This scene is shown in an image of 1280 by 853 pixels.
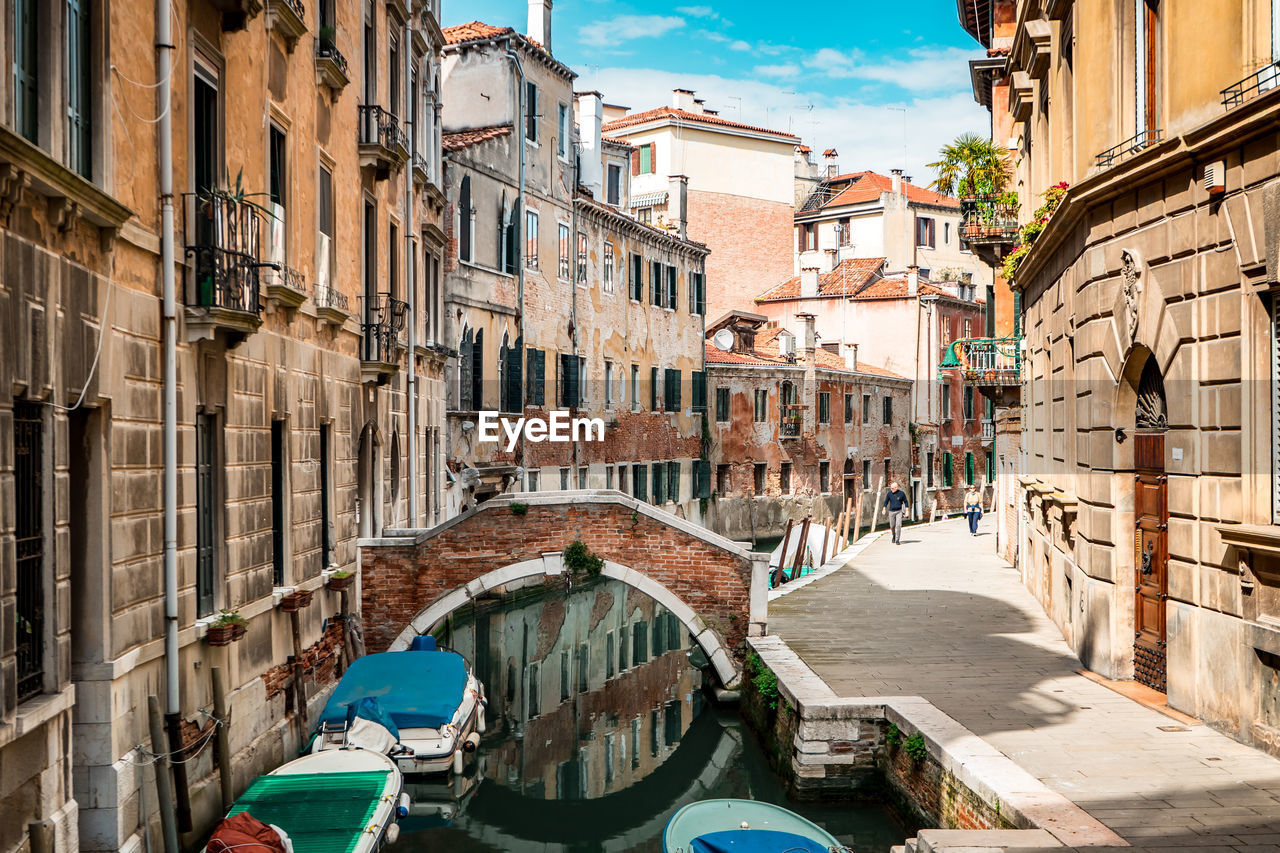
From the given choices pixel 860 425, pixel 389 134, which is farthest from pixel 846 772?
pixel 860 425

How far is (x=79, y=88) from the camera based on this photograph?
280 inches

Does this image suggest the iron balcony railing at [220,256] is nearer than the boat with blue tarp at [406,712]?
Yes

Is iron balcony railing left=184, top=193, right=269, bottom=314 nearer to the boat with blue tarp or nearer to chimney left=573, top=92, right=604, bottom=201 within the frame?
the boat with blue tarp

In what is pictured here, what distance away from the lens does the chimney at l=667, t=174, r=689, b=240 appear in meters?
34.4

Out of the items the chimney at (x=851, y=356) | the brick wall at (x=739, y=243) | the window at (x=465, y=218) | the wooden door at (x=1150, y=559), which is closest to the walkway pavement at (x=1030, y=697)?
the wooden door at (x=1150, y=559)

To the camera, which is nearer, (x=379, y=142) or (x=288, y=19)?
(x=288, y=19)

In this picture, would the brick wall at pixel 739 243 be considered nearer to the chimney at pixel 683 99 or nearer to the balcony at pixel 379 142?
the chimney at pixel 683 99

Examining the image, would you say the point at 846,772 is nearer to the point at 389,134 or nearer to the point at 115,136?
the point at 115,136

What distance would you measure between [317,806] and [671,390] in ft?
76.3

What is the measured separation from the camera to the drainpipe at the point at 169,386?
8062 millimetres

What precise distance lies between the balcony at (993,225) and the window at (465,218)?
844 centimetres

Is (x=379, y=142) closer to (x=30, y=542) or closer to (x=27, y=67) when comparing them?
(x=27, y=67)

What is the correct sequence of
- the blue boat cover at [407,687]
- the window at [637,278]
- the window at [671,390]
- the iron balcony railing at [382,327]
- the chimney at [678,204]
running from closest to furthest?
the blue boat cover at [407,687]
the iron balcony railing at [382,327]
the window at [637,278]
the window at [671,390]
the chimney at [678,204]

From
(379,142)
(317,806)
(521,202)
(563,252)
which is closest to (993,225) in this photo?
(379,142)
